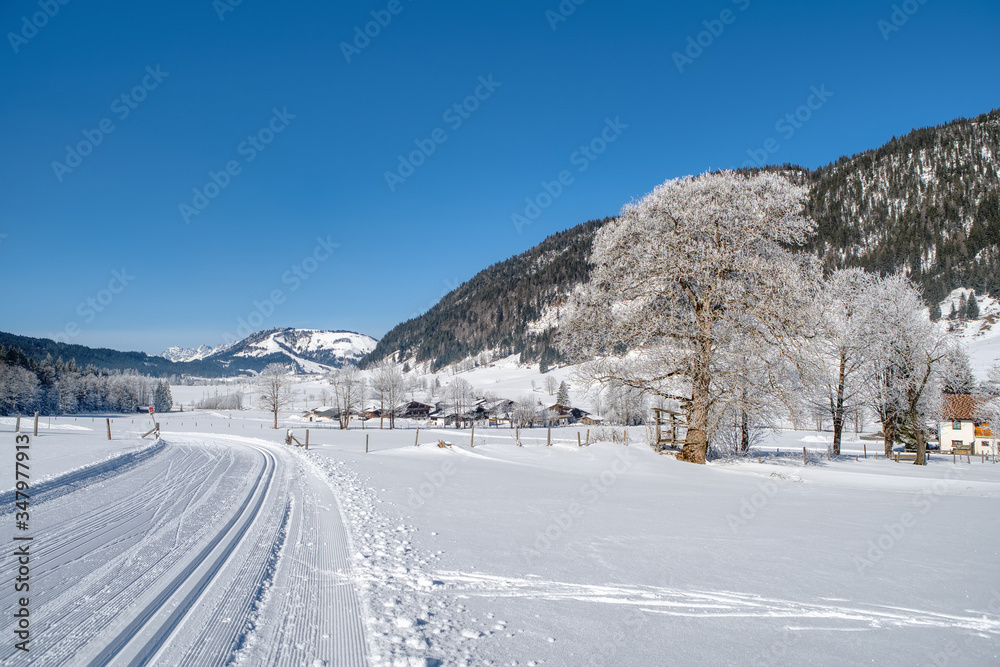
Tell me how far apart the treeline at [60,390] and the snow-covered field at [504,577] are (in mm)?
98771

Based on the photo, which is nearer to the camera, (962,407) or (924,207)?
(962,407)

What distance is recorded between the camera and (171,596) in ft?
15.4

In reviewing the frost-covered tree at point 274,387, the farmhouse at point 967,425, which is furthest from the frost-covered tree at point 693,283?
the frost-covered tree at point 274,387

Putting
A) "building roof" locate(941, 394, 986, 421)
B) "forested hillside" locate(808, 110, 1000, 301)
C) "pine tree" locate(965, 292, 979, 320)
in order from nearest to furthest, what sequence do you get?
"building roof" locate(941, 394, 986, 421) → "pine tree" locate(965, 292, 979, 320) → "forested hillside" locate(808, 110, 1000, 301)

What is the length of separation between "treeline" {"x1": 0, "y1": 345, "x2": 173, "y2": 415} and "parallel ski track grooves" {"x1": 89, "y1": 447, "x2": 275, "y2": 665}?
101 m

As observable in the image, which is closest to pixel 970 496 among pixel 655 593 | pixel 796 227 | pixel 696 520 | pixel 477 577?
pixel 796 227

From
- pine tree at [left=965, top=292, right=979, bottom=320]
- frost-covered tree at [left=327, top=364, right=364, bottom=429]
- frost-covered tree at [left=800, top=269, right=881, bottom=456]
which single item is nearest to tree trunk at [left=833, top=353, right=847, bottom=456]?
frost-covered tree at [left=800, top=269, right=881, bottom=456]

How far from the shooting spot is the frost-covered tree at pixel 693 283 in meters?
15.4

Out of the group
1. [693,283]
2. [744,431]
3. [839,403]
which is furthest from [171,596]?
[839,403]

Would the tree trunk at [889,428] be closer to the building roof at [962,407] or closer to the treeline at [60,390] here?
the building roof at [962,407]

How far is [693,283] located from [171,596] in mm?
15613

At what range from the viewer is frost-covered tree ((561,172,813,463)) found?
50.5 ft

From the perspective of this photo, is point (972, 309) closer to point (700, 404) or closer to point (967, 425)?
point (967, 425)

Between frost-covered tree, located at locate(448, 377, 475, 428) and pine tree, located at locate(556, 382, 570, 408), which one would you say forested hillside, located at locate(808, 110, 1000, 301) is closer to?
pine tree, located at locate(556, 382, 570, 408)
